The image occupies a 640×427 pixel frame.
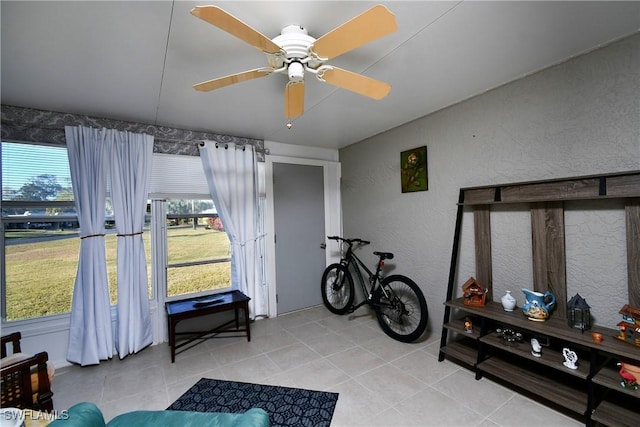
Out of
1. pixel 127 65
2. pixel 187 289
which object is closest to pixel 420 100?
pixel 127 65

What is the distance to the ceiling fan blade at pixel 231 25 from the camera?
1017mm

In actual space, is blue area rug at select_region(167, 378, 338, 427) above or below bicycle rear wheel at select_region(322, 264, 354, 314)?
below

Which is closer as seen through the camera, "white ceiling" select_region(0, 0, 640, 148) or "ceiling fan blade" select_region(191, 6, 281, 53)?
"ceiling fan blade" select_region(191, 6, 281, 53)

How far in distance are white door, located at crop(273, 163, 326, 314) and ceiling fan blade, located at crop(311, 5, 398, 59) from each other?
2.47 metres

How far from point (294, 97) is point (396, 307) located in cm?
236

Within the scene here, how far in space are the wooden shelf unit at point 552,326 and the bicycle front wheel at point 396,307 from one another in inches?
18.4

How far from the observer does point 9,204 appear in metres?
2.37

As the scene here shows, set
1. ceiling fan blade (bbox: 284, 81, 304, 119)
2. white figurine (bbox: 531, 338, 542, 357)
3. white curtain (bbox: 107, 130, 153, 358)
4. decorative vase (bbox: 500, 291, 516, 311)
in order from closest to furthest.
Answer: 1. ceiling fan blade (bbox: 284, 81, 304, 119)
2. white figurine (bbox: 531, 338, 542, 357)
3. decorative vase (bbox: 500, 291, 516, 311)
4. white curtain (bbox: 107, 130, 153, 358)

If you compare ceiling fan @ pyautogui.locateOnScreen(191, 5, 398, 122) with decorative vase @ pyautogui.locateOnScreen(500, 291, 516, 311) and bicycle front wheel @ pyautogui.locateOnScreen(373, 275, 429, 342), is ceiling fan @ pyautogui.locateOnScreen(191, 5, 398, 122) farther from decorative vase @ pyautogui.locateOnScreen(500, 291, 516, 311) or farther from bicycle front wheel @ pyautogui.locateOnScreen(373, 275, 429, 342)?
bicycle front wheel @ pyautogui.locateOnScreen(373, 275, 429, 342)

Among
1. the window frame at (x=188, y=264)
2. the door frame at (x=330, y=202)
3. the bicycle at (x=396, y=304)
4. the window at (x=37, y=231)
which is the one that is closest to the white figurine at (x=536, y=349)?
the bicycle at (x=396, y=304)

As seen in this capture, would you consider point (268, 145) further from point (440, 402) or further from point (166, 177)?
point (440, 402)

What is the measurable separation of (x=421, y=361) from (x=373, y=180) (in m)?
2.13

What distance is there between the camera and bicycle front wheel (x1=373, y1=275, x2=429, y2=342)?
116 inches

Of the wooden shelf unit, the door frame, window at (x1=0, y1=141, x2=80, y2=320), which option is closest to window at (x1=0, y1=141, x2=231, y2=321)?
window at (x1=0, y1=141, x2=80, y2=320)
